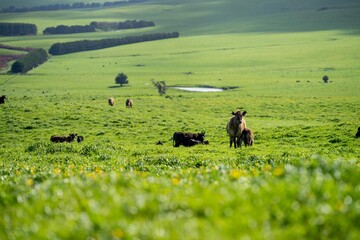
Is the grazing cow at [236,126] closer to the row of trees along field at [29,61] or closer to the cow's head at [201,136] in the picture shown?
the cow's head at [201,136]

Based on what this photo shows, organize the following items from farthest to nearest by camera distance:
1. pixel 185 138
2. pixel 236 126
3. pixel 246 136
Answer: pixel 185 138 → pixel 246 136 → pixel 236 126

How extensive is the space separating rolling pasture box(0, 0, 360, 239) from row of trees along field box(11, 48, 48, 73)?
8.48 feet

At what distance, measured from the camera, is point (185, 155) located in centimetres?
2420

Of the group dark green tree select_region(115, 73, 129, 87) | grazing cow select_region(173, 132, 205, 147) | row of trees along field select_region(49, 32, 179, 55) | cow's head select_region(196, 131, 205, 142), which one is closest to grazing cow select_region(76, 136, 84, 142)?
grazing cow select_region(173, 132, 205, 147)

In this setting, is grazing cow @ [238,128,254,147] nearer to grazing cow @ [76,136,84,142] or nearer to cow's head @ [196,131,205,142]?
cow's head @ [196,131,205,142]

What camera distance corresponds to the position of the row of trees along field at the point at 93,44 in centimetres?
15625

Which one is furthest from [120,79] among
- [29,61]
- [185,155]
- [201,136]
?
[185,155]

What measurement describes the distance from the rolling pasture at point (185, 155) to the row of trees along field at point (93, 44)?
14.9 m

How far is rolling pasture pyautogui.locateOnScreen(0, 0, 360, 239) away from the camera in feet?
21.5

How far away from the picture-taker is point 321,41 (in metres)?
160

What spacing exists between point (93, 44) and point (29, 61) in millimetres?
39175

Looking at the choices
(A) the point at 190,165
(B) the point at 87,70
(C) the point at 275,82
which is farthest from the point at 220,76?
(A) the point at 190,165

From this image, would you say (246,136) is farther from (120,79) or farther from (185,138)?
(120,79)

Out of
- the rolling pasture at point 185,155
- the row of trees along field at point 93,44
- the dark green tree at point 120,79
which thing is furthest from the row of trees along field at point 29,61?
the dark green tree at point 120,79
